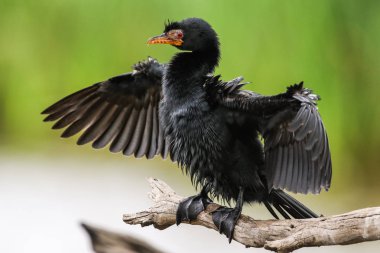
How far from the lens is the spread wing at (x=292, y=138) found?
315 cm

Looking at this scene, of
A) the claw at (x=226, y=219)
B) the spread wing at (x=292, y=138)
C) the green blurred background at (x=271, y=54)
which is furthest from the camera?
the green blurred background at (x=271, y=54)

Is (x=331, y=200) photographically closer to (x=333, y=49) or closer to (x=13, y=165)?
(x=333, y=49)

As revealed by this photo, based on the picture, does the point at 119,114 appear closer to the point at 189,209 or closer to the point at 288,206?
the point at 189,209

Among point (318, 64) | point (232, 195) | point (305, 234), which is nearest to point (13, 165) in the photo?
point (318, 64)

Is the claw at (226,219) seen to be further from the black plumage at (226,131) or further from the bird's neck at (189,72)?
the bird's neck at (189,72)

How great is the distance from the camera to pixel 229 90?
132 inches

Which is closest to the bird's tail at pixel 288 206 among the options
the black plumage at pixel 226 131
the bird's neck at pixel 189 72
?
the black plumage at pixel 226 131

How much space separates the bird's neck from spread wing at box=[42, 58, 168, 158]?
29 cm

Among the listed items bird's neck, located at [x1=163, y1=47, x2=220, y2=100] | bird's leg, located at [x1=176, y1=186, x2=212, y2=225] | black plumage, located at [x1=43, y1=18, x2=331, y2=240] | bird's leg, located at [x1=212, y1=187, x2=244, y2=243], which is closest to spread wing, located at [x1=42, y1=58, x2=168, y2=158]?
black plumage, located at [x1=43, y1=18, x2=331, y2=240]

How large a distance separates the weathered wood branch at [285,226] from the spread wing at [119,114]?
0.37 meters

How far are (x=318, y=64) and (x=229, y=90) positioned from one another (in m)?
2.23

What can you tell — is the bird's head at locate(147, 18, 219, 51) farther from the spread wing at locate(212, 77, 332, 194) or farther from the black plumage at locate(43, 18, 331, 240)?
the spread wing at locate(212, 77, 332, 194)

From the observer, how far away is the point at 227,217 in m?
3.33

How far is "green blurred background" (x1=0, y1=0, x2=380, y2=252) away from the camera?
5.48 metres
